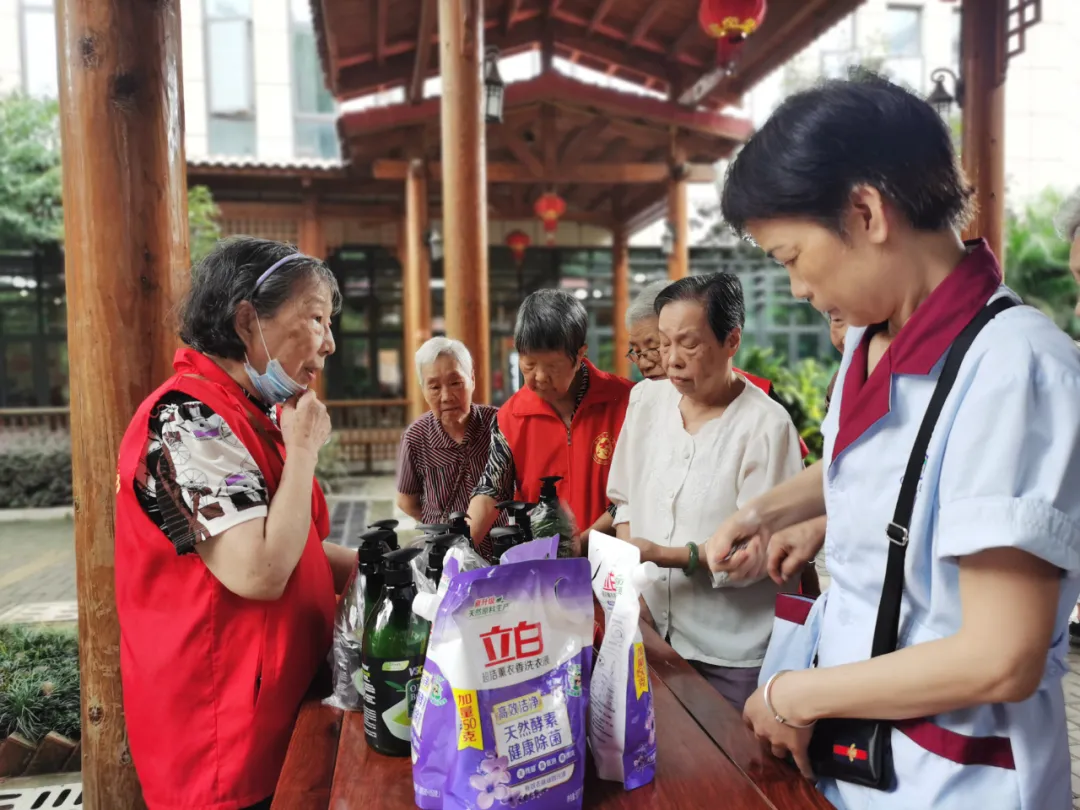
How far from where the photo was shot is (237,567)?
3.97 ft

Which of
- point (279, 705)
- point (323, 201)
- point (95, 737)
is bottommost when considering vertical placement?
point (95, 737)

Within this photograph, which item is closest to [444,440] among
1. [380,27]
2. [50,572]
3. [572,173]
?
[50,572]

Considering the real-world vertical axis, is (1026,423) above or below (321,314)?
below

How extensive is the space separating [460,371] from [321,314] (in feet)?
3.91

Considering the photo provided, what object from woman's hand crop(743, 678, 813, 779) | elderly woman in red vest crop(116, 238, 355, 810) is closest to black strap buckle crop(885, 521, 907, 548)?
woman's hand crop(743, 678, 813, 779)

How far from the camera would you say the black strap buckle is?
868mm

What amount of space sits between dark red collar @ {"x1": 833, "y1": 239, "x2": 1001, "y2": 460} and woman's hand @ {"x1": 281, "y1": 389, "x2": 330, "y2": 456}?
0.96 metres

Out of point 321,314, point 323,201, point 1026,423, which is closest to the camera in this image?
point 1026,423

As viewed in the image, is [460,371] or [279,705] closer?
[279,705]

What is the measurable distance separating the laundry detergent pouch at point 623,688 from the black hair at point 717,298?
963 millimetres

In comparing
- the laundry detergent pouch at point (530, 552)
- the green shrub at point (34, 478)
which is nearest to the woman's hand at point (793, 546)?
the laundry detergent pouch at point (530, 552)

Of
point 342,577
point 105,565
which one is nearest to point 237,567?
point 342,577

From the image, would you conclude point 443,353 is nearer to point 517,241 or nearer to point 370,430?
point 370,430

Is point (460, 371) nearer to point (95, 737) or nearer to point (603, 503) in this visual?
point (603, 503)
